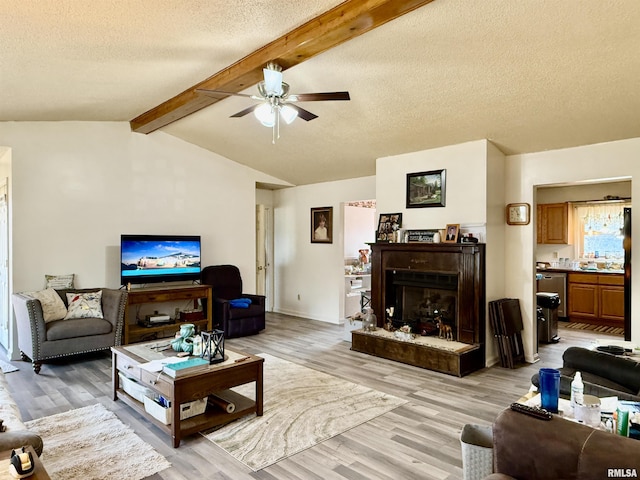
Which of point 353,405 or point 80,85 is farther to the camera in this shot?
point 80,85

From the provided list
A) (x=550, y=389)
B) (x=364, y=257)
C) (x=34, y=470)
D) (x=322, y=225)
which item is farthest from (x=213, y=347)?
(x=364, y=257)

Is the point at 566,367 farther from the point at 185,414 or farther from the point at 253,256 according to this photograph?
the point at 253,256

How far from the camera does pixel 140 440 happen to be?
2.86 meters

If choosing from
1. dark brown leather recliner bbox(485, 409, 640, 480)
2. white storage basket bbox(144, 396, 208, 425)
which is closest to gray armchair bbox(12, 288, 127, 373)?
white storage basket bbox(144, 396, 208, 425)

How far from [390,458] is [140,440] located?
1730 mm

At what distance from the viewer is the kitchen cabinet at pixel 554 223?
737 centimetres

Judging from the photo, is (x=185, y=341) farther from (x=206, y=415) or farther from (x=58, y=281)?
(x=58, y=281)

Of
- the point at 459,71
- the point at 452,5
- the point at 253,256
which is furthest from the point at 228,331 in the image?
the point at 452,5

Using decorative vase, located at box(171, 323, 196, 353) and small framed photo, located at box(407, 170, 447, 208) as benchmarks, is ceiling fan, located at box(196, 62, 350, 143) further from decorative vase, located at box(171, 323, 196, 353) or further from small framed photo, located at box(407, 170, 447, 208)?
small framed photo, located at box(407, 170, 447, 208)

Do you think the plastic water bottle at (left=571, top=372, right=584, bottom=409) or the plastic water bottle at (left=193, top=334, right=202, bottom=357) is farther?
the plastic water bottle at (left=193, top=334, right=202, bottom=357)

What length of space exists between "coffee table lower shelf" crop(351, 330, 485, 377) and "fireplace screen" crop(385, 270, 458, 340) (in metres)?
0.38

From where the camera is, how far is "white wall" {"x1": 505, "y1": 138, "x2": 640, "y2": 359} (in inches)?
164

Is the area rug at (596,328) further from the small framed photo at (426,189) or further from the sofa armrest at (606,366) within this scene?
the sofa armrest at (606,366)

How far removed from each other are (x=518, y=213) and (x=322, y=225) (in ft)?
10.8
